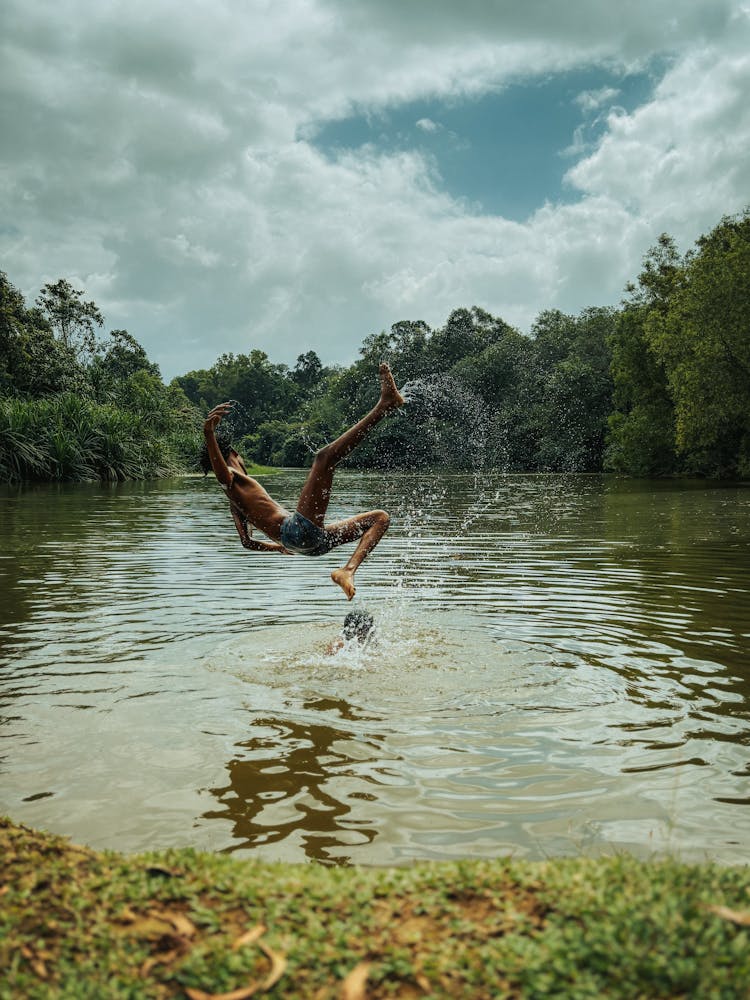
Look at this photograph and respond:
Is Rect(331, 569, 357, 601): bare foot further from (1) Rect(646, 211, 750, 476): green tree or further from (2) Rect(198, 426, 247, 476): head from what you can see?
(1) Rect(646, 211, 750, 476): green tree

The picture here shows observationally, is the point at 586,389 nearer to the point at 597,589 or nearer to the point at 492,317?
the point at 492,317

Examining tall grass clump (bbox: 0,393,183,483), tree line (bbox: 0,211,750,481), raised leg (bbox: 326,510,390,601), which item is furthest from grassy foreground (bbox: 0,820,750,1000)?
tall grass clump (bbox: 0,393,183,483)

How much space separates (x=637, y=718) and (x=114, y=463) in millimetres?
39860

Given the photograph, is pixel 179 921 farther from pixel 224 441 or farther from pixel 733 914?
pixel 224 441

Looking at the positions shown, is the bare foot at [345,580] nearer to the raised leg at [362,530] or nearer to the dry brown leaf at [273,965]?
the raised leg at [362,530]

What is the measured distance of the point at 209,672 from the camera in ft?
25.5

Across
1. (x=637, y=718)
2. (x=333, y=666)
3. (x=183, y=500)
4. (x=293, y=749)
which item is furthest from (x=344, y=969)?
(x=183, y=500)

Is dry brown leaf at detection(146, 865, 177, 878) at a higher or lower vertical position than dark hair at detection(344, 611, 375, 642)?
lower

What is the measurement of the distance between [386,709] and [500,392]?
68844mm

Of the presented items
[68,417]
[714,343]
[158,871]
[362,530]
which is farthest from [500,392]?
[158,871]

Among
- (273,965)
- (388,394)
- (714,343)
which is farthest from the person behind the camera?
(714,343)

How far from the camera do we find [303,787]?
17.2 ft

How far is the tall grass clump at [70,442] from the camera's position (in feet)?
123

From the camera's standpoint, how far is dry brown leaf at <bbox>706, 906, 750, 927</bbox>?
9.65ft
